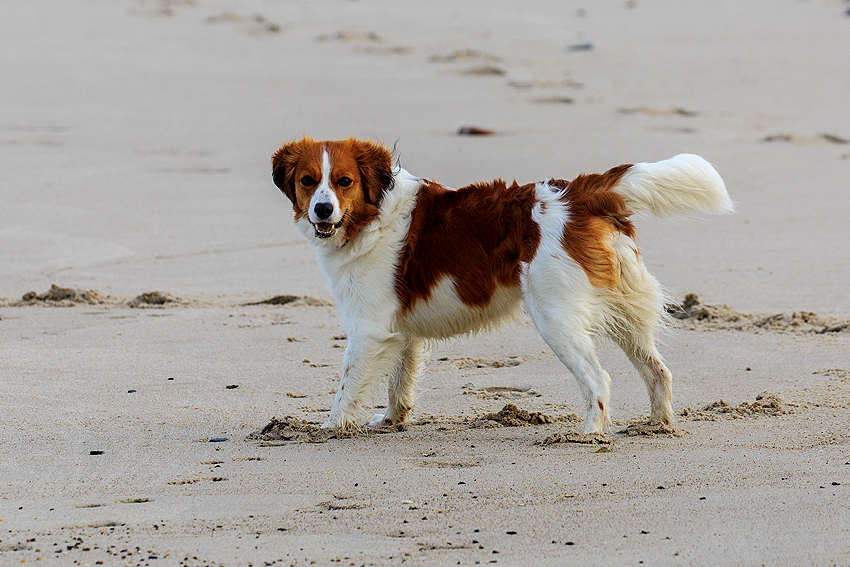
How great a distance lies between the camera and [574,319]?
4.68 m

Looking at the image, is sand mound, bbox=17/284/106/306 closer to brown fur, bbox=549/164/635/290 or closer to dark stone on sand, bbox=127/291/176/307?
dark stone on sand, bbox=127/291/176/307

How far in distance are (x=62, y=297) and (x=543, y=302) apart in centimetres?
406

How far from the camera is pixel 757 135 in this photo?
38.1 feet

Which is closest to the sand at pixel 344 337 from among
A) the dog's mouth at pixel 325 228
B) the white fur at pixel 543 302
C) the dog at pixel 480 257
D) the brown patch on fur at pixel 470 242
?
the white fur at pixel 543 302

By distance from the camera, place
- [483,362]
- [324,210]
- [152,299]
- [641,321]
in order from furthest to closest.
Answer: [152,299] < [483,362] < [324,210] < [641,321]

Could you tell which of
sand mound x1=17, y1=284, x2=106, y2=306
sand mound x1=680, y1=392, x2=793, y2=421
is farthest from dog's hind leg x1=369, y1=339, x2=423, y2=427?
sand mound x1=17, y1=284, x2=106, y2=306

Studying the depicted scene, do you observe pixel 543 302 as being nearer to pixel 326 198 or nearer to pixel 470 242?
pixel 470 242

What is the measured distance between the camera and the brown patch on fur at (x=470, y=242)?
4.87 meters

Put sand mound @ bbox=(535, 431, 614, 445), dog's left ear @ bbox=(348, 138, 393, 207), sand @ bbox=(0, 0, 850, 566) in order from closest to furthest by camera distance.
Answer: sand @ bbox=(0, 0, 850, 566)
sand mound @ bbox=(535, 431, 614, 445)
dog's left ear @ bbox=(348, 138, 393, 207)

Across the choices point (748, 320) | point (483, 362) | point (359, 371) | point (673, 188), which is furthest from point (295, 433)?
point (748, 320)

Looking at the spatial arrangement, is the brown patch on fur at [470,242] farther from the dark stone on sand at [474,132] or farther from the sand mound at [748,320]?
the dark stone on sand at [474,132]

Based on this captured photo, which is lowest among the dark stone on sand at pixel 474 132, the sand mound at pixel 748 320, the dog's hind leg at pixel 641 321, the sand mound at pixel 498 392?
the sand mound at pixel 498 392

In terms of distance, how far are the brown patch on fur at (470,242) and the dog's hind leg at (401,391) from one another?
1.33ft

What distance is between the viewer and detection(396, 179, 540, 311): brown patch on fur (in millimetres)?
4871
